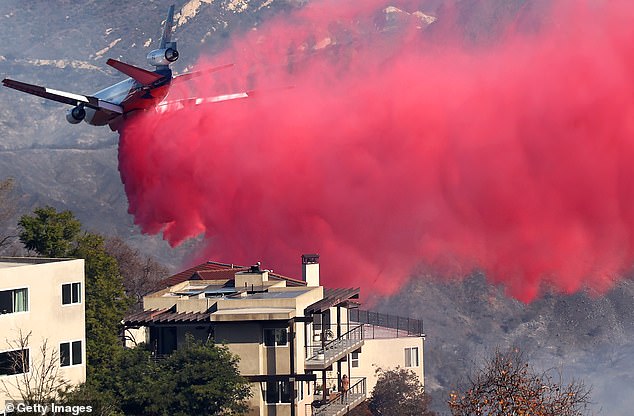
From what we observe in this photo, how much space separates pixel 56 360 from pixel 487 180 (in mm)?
31908

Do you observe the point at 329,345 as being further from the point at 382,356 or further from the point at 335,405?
the point at 382,356

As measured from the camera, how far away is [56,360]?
222 ft

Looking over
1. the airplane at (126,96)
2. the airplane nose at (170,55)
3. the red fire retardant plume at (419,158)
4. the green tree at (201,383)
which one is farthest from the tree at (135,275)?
the green tree at (201,383)

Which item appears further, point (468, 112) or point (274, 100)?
point (274, 100)

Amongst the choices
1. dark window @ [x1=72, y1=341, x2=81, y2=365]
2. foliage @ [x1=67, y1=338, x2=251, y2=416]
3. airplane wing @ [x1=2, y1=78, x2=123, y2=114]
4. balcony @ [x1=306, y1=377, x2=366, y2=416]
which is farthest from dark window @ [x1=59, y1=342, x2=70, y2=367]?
airplane wing @ [x1=2, y1=78, x2=123, y2=114]

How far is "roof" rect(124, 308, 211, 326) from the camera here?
76.6 meters

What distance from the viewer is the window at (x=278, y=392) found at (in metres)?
76.7

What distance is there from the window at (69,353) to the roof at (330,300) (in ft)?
40.5

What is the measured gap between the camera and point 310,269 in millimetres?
95750

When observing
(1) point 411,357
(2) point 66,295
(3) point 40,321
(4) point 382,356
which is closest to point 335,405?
(2) point 66,295

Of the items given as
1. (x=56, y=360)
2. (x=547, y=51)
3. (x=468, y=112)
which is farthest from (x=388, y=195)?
(x=56, y=360)

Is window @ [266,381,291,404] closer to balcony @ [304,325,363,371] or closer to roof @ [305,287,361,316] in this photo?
balcony @ [304,325,363,371]

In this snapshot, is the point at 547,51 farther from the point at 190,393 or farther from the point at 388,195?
the point at 190,393

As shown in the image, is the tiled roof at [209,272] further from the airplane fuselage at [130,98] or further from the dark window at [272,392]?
the dark window at [272,392]
